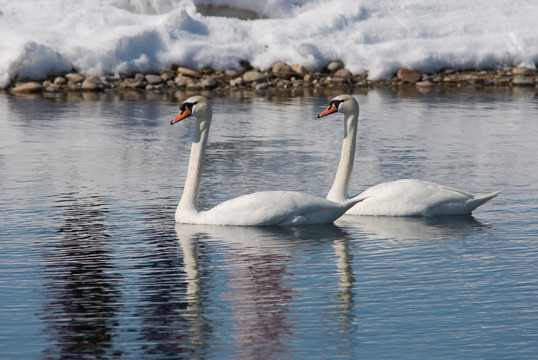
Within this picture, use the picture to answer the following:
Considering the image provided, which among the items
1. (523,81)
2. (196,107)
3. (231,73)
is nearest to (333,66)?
(231,73)

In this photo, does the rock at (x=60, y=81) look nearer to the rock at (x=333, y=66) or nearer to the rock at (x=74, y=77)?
the rock at (x=74, y=77)

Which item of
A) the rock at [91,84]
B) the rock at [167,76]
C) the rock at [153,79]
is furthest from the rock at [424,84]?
the rock at [91,84]

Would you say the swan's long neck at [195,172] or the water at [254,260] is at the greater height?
the swan's long neck at [195,172]

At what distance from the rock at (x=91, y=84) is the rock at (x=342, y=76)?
8119 millimetres

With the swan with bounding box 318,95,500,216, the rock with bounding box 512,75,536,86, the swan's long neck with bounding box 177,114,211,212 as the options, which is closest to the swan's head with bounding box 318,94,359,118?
the swan with bounding box 318,95,500,216

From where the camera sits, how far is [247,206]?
11375 mm

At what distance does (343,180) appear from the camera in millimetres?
12578

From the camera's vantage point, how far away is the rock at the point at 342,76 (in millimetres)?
35472

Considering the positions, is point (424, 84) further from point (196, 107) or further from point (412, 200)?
point (196, 107)

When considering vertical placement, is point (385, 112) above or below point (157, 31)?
below

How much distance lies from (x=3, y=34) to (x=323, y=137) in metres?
17.4

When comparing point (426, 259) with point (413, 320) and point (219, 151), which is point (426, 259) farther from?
point (219, 151)

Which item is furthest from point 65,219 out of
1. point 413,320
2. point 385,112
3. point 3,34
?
point 3,34

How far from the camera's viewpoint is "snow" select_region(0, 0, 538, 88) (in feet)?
113
